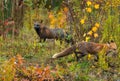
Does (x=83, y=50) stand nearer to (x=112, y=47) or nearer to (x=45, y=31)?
(x=112, y=47)

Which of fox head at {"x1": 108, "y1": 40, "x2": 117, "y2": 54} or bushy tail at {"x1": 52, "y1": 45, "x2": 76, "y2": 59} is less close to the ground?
fox head at {"x1": 108, "y1": 40, "x2": 117, "y2": 54}

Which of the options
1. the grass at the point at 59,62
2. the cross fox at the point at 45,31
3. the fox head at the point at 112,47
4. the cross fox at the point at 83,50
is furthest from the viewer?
the cross fox at the point at 45,31

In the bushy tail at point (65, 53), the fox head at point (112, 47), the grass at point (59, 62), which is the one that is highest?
the fox head at point (112, 47)

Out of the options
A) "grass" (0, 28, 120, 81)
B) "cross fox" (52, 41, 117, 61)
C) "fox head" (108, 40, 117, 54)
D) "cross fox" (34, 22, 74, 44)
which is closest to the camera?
"grass" (0, 28, 120, 81)

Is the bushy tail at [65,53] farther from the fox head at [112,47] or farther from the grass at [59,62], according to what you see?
the fox head at [112,47]

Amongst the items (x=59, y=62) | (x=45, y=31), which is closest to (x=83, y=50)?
(x=59, y=62)

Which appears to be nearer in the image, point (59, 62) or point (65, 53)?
point (59, 62)

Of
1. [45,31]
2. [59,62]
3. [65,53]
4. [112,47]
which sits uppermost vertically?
[112,47]

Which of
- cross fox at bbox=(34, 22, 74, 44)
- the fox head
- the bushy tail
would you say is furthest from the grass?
cross fox at bbox=(34, 22, 74, 44)

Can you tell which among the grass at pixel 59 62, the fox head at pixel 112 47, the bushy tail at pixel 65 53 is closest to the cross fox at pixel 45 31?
the grass at pixel 59 62

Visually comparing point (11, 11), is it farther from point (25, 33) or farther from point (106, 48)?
point (106, 48)

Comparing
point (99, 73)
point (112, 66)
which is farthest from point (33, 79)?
point (112, 66)

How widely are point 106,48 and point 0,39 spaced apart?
3668mm

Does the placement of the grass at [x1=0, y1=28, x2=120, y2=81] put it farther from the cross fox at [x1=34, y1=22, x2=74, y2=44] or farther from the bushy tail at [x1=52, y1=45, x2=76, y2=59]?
the cross fox at [x1=34, y1=22, x2=74, y2=44]
